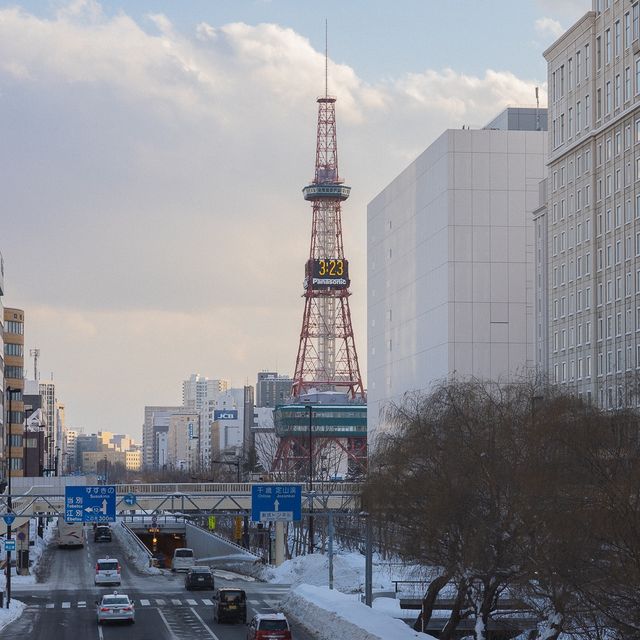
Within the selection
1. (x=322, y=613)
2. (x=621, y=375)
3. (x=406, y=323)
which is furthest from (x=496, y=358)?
(x=322, y=613)

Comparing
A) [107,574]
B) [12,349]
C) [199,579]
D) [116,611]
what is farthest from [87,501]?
[12,349]

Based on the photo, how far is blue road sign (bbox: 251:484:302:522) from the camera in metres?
80.1

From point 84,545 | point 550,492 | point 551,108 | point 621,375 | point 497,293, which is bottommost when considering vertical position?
point 84,545

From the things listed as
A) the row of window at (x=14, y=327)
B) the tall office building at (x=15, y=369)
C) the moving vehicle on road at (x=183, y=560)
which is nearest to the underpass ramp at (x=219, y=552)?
the moving vehicle on road at (x=183, y=560)

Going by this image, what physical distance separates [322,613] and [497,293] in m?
92.1

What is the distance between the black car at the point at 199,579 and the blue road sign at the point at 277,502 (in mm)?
6819

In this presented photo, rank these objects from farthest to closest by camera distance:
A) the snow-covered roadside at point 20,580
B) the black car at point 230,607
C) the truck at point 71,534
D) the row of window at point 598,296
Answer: the truck at point 71,534 → the row of window at point 598,296 → the snow-covered roadside at point 20,580 → the black car at point 230,607

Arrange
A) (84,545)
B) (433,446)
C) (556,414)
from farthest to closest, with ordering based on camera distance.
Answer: (84,545) → (433,446) → (556,414)

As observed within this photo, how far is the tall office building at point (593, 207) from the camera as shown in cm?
10219

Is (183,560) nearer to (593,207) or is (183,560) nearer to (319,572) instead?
(319,572)

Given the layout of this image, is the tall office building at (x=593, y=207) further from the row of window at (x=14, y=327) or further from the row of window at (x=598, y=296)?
the row of window at (x=14, y=327)

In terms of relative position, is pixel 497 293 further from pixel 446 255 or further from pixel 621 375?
pixel 621 375

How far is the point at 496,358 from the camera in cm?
14512

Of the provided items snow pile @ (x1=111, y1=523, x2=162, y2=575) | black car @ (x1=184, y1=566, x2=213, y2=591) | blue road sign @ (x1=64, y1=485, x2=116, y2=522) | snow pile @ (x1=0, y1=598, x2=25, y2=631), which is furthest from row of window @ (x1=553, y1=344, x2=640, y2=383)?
snow pile @ (x1=0, y1=598, x2=25, y2=631)
